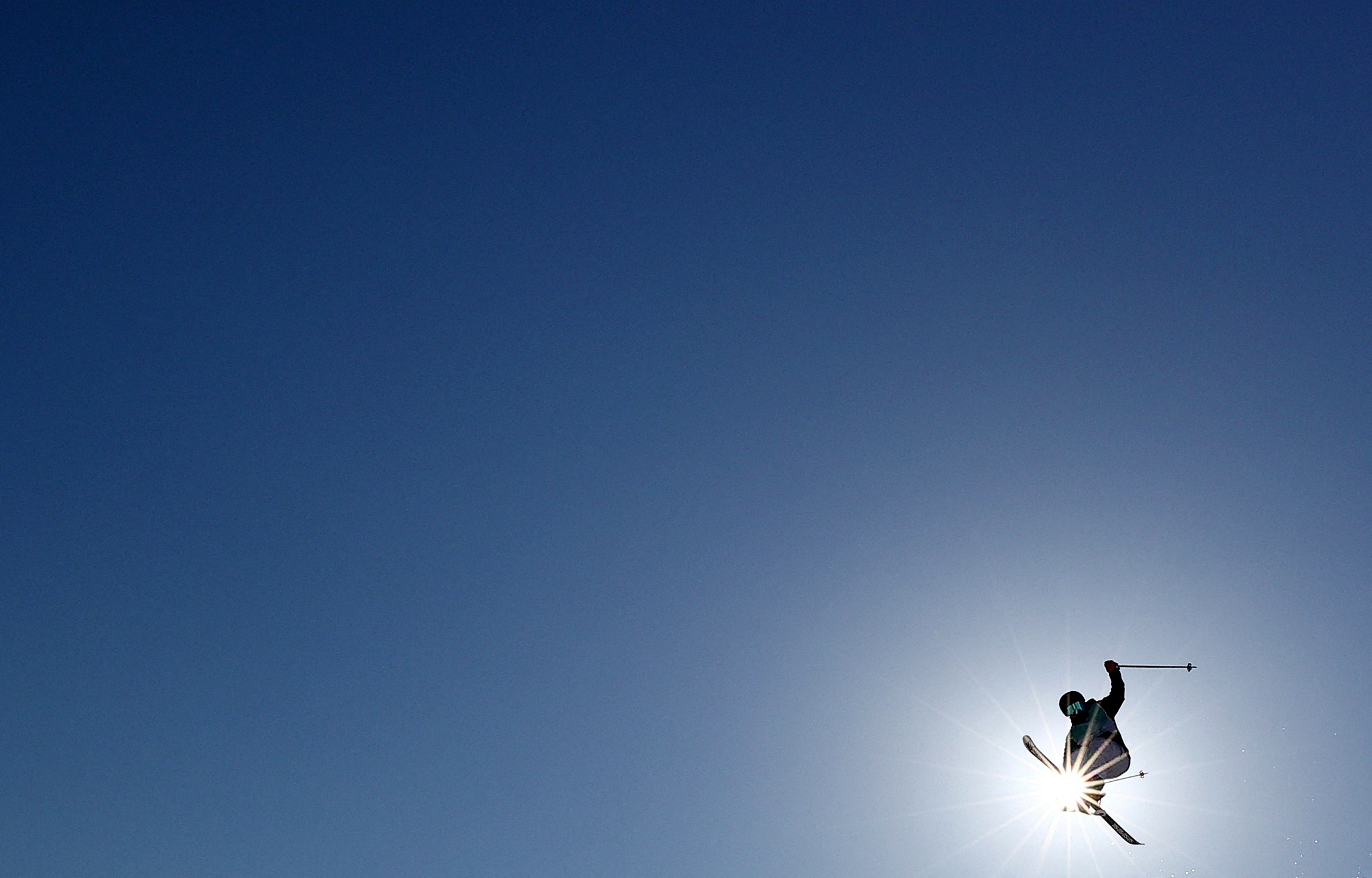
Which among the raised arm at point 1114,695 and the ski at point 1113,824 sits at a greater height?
the raised arm at point 1114,695


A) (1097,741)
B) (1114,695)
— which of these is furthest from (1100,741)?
(1114,695)

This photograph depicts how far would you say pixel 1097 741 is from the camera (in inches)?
620

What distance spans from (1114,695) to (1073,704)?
2.64ft

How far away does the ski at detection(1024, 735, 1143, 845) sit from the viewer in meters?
16.1

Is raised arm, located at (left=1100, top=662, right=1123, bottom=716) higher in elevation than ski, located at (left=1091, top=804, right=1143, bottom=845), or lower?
higher

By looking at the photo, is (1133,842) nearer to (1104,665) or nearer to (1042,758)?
(1042,758)

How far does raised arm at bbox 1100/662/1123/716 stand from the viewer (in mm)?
16125

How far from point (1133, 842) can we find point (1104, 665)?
12.6 feet

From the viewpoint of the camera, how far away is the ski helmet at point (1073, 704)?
16.4 m

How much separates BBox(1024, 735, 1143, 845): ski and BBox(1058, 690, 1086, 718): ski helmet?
1316 mm

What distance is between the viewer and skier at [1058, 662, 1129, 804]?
51.7 feet

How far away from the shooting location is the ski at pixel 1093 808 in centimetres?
1614

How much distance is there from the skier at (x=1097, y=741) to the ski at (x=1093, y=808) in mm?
144

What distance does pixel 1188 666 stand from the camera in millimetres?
15172
